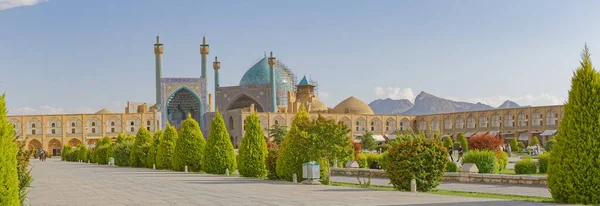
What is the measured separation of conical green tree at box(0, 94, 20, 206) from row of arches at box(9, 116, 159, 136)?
53.2 m

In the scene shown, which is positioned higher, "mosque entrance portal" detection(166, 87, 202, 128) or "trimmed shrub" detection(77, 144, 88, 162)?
"mosque entrance portal" detection(166, 87, 202, 128)

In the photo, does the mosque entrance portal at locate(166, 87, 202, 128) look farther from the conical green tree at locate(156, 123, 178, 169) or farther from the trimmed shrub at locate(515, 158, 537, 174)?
the trimmed shrub at locate(515, 158, 537, 174)

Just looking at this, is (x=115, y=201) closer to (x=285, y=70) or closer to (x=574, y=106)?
(x=574, y=106)

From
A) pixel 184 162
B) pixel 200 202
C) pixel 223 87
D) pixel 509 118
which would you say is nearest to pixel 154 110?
pixel 223 87

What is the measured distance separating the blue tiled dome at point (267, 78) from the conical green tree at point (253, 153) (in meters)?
51.7

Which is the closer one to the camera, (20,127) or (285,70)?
(20,127)

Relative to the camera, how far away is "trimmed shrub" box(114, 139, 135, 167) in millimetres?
30797

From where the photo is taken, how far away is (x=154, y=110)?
61.1m

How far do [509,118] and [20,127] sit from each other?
1619 inches

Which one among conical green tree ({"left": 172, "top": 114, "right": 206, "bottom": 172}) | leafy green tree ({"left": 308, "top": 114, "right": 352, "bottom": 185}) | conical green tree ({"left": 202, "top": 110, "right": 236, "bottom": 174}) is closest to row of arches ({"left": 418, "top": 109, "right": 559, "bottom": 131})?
conical green tree ({"left": 172, "top": 114, "right": 206, "bottom": 172})

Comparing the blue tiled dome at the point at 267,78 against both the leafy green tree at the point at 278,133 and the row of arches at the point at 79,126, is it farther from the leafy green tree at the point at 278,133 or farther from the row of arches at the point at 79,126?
the leafy green tree at the point at 278,133

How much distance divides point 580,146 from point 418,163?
12.8ft

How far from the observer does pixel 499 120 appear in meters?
56.9

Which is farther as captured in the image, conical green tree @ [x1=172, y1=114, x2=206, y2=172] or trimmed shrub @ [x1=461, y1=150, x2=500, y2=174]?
conical green tree @ [x1=172, y1=114, x2=206, y2=172]
